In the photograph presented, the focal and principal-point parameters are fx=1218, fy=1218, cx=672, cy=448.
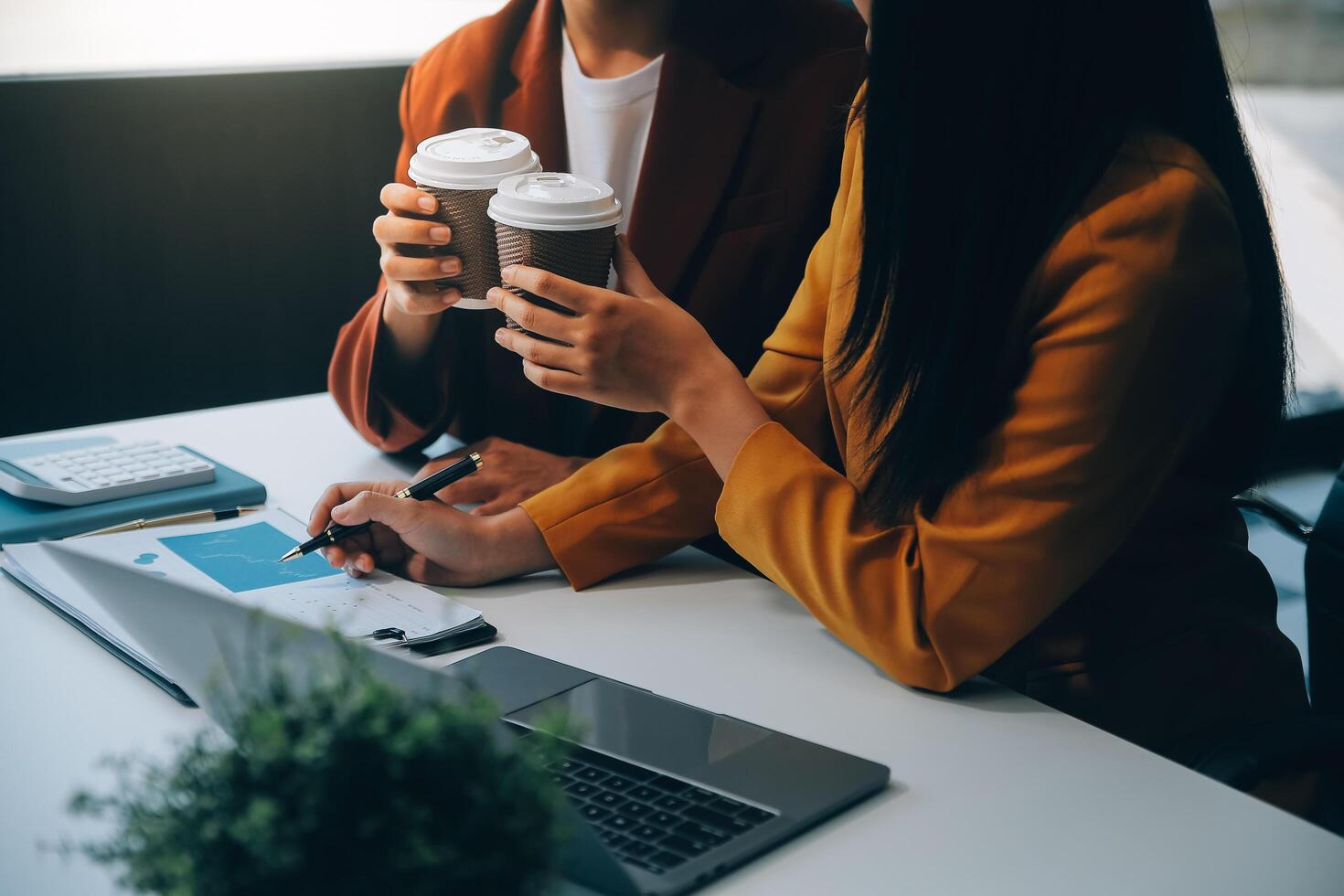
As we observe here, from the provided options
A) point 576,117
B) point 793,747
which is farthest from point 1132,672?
point 576,117

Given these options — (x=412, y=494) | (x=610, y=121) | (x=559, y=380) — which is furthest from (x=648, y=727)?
(x=610, y=121)

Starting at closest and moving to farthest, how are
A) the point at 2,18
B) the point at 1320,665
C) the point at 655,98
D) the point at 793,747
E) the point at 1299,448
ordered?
the point at 793,747, the point at 1320,665, the point at 655,98, the point at 2,18, the point at 1299,448

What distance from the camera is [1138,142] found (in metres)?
0.96

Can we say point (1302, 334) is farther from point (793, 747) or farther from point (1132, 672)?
point (793, 747)

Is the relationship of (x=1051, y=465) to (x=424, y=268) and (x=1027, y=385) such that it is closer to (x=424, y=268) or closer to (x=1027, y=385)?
(x=1027, y=385)

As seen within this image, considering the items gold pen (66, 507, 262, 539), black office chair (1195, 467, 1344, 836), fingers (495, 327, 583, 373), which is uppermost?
fingers (495, 327, 583, 373)

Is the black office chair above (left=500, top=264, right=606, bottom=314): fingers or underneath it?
underneath

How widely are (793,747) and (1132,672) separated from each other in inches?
14.0

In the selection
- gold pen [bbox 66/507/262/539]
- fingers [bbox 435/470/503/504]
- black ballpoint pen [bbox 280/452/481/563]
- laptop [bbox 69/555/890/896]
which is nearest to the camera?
laptop [bbox 69/555/890/896]

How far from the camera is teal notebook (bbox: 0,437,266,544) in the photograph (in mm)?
1230

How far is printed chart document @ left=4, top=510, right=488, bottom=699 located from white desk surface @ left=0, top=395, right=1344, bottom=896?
0.07 ft

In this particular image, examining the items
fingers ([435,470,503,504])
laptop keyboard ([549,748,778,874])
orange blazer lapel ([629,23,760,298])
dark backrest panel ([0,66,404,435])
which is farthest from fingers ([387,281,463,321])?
dark backrest panel ([0,66,404,435])

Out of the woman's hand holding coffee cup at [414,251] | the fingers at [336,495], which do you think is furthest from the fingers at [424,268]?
the fingers at [336,495]

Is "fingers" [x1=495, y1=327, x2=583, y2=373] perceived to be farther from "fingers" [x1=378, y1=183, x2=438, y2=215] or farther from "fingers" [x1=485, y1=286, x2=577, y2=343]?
"fingers" [x1=378, y1=183, x2=438, y2=215]
